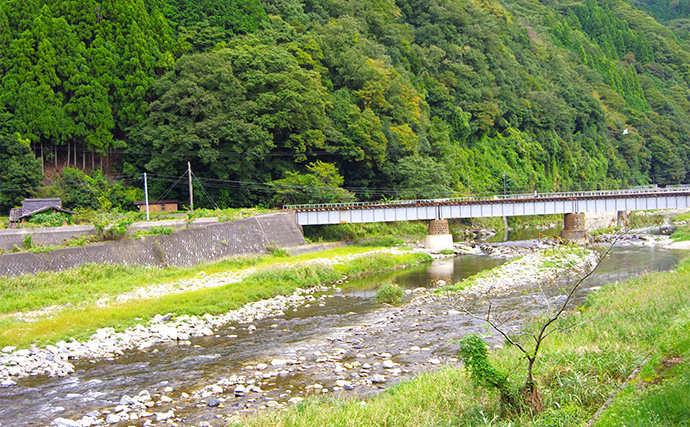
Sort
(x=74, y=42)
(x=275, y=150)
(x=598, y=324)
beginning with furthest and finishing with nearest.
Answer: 1. (x=275, y=150)
2. (x=74, y=42)
3. (x=598, y=324)

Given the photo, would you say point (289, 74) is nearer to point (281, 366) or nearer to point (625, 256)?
point (625, 256)

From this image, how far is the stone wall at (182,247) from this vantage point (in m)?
28.6

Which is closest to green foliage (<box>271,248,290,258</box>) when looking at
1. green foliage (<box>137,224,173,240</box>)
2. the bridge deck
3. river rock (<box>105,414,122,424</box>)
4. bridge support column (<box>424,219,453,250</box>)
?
green foliage (<box>137,224,173,240</box>)

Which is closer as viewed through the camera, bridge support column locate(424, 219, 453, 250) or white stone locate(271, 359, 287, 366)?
white stone locate(271, 359, 287, 366)

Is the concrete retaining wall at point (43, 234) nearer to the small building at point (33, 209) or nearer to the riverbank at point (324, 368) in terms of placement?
the small building at point (33, 209)

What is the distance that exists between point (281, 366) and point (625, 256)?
33451mm

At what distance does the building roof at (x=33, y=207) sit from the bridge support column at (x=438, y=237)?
1154 inches

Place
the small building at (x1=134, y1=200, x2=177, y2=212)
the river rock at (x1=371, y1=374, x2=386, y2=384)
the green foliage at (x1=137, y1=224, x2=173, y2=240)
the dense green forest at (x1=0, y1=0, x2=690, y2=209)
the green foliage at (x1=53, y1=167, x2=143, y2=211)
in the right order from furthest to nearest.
Answer: the dense green forest at (x1=0, y1=0, x2=690, y2=209) < the small building at (x1=134, y1=200, x2=177, y2=212) < the green foliage at (x1=53, y1=167, x2=143, y2=211) < the green foliage at (x1=137, y1=224, x2=173, y2=240) < the river rock at (x1=371, y1=374, x2=386, y2=384)

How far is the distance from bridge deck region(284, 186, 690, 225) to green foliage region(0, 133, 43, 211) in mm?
21825

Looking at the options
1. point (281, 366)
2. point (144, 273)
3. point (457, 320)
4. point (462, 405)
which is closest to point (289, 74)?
point (144, 273)

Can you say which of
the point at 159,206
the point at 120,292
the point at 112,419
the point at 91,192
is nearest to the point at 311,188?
the point at 159,206

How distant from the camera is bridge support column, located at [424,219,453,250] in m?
51.7

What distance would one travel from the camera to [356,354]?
17.3m

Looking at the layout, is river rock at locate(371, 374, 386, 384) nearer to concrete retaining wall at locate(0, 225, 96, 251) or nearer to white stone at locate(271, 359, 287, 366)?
white stone at locate(271, 359, 287, 366)
